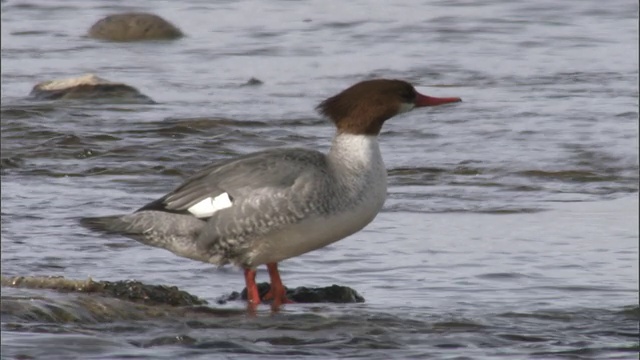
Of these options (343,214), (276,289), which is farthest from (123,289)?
(343,214)

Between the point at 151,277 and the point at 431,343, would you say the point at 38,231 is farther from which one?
the point at 431,343

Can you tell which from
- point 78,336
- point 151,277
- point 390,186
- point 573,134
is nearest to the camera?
point 78,336

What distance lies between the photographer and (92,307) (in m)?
6.57

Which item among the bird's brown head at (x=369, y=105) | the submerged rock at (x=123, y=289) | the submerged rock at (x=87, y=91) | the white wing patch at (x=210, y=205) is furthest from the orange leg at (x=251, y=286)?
the submerged rock at (x=87, y=91)

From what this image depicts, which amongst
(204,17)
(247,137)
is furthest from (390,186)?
(204,17)

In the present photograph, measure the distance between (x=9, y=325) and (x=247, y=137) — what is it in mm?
5614

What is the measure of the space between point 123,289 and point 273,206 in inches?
30.4

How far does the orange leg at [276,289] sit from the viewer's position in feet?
23.6

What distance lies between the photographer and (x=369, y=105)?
24.1 ft

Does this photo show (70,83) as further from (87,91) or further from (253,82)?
(253,82)

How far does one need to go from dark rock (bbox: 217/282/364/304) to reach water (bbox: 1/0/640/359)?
0.08 meters

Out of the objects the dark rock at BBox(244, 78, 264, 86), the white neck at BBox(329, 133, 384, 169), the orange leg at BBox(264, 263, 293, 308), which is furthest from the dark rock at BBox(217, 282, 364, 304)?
the dark rock at BBox(244, 78, 264, 86)

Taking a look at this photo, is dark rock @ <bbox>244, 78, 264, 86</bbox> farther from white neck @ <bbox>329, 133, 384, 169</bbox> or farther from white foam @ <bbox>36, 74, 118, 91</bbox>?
white neck @ <bbox>329, 133, 384, 169</bbox>

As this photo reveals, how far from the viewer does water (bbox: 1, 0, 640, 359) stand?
253 inches
